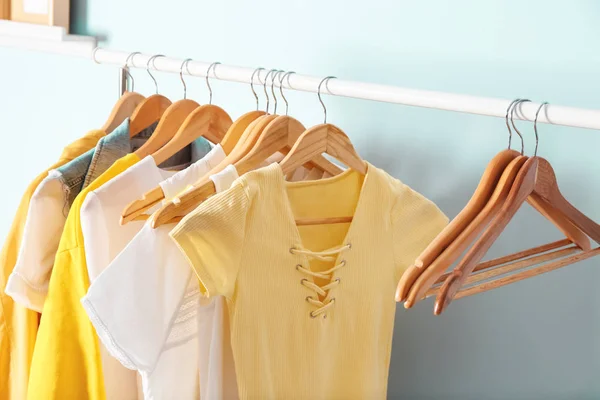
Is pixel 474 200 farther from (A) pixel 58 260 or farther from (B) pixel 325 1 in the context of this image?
(B) pixel 325 1

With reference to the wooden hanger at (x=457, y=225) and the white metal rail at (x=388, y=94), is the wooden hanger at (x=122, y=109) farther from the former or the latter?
the wooden hanger at (x=457, y=225)

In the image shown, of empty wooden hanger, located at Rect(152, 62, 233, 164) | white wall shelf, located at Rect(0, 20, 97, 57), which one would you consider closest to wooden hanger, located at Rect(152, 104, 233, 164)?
empty wooden hanger, located at Rect(152, 62, 233, 164)

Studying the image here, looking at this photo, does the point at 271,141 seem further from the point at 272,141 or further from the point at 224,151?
the point at 224,151

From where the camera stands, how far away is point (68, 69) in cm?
212

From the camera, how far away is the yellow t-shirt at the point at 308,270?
3.43ft

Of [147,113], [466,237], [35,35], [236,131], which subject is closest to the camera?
[466,237]

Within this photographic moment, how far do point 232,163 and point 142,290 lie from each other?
0.22 metres

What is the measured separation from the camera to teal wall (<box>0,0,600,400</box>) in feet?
4.17

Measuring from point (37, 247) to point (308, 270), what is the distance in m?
0.43

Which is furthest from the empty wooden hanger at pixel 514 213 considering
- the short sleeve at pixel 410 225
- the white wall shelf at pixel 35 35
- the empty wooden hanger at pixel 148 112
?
the white wall shelf at pixel 35 35

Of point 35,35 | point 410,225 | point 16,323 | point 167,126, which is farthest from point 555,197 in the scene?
point 35,35

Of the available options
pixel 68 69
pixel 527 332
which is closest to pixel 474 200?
pixel 527 332

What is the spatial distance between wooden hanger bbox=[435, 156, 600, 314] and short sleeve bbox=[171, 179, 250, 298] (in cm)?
31

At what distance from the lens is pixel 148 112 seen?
1374mm
